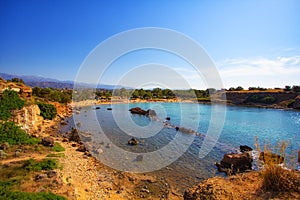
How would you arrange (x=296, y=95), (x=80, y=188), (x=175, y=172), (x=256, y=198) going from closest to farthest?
1. (x=256, y=198)
2. (x=80, y=188)
3. (x=175, y=172)
4. (x=296, y=95)

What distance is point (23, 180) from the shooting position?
8.30 meters

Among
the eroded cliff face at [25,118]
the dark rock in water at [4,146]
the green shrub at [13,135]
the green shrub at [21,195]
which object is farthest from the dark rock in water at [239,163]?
the eroded cliff face at [25,118]

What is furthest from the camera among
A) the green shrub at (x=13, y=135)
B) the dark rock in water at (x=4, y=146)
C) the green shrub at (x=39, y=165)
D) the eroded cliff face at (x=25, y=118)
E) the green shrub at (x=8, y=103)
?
the eroded cliff face at (x=25, y=118)

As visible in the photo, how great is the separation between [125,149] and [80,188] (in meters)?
8.71

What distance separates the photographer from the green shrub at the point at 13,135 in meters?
14.4

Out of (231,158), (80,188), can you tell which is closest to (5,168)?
(80,188)

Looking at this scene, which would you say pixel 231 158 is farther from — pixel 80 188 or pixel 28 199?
pixel 28 199

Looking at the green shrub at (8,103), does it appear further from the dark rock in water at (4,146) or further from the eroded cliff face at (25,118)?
the dark rock in water at (4,146)

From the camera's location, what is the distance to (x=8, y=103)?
17.1 meters

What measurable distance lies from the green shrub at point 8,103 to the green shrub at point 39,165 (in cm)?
820

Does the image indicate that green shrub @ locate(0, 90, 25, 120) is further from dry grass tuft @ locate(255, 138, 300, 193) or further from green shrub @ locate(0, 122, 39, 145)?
dry grass tuft @ locate(255, 138, 300, 193)

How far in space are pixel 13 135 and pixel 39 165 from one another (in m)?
7.18

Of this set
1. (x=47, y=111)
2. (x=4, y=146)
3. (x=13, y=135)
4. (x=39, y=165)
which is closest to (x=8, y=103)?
(x=13, y=135)

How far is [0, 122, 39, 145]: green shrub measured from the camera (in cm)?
1435
